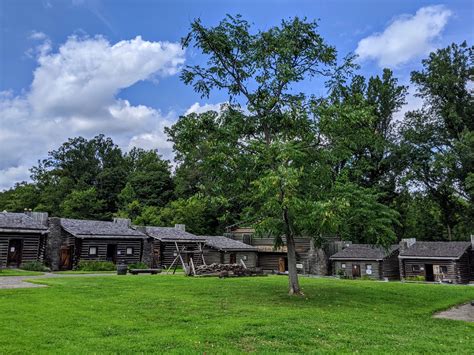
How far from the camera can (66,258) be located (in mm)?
38406

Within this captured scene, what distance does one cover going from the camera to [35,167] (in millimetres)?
90125

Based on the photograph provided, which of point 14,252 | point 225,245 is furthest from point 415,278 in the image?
point 14,252

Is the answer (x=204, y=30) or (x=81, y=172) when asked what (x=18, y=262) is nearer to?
(x=204, y=30)

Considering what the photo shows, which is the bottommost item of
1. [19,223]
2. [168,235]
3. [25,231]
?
[25,231]

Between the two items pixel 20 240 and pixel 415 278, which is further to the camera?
pixel 415 278

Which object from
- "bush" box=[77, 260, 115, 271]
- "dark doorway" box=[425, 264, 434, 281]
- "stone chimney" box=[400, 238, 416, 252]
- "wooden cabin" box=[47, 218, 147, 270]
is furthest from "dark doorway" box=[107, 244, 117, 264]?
"dark doorway" box=[425, 264, 434, 281]

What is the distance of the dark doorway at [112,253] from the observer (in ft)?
134

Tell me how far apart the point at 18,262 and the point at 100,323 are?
93.3 ft

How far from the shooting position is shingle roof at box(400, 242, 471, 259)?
141 ft

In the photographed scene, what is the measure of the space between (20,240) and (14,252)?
1103 millimetres

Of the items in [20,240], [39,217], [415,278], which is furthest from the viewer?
[415,278]

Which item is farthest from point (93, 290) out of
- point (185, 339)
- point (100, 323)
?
point (185, 339)

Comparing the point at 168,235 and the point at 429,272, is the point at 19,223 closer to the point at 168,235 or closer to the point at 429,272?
the point at 168,235

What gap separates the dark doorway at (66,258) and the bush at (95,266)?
5.20 ft
